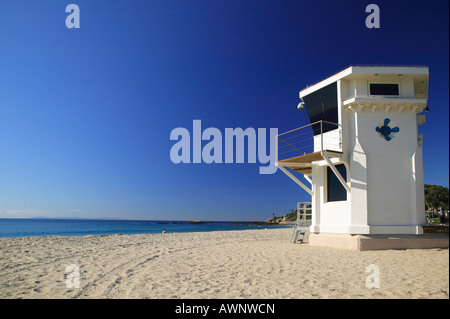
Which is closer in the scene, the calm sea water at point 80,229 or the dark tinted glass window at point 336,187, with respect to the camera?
the dark tinted glass window at point 336,187

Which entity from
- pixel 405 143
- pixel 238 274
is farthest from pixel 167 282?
pixel 405 143

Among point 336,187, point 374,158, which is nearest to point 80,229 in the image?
point 336,187

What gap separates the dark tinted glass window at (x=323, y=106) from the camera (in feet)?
40.2

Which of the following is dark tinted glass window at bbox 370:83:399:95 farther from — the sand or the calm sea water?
the calm sea water

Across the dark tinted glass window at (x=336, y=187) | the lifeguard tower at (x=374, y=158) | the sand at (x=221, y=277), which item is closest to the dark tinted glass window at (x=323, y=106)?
the lifeguard tower at (x=374, y=158)

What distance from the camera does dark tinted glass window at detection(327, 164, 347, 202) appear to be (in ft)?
39.2

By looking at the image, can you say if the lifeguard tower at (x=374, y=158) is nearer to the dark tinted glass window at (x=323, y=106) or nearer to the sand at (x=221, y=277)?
the dark tinted glass window at (x=323, y=106)

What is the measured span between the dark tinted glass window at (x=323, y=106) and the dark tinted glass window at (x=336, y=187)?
5.94 ft

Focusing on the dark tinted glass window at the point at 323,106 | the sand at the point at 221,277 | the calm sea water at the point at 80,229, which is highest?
the dark tinted glass window at the point at 323,106

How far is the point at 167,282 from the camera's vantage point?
6.05 m

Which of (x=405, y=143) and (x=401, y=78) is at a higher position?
(x=401, y=78)

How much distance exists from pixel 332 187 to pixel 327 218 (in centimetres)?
135
